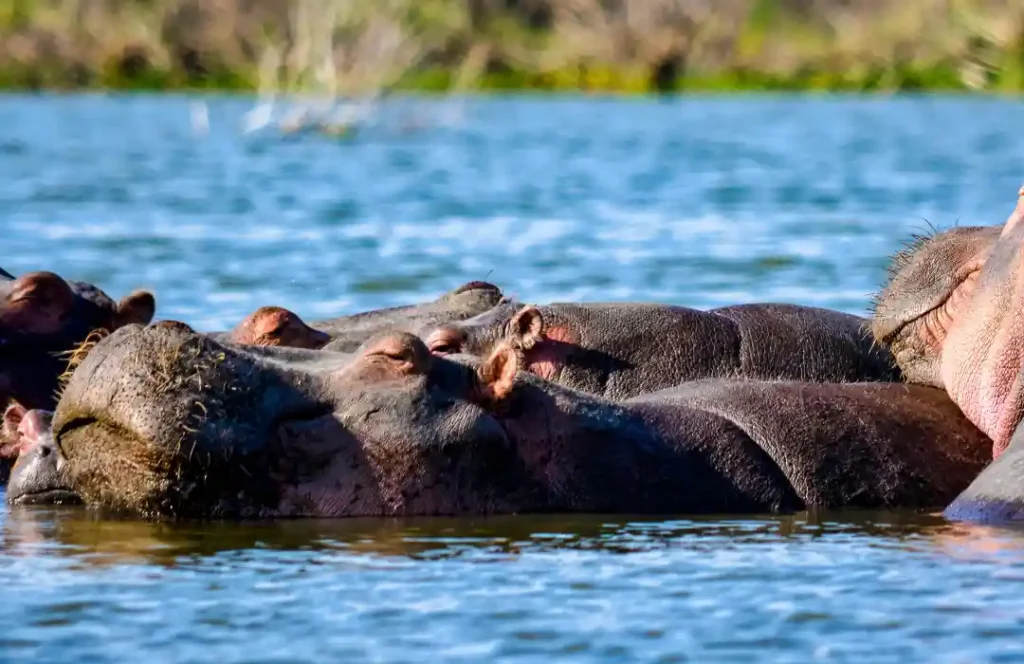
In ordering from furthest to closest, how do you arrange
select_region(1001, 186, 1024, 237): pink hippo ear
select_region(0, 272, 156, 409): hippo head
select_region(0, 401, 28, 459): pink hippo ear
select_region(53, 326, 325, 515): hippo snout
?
select_region(0, 272, 156, 409): hippo head, select_region(0, 401, 28, 459): pink hippo ear, select_region(1001, 186, 1024, 237): pink hippo ear, select_region(53, 326, 325, 515): hippo snout

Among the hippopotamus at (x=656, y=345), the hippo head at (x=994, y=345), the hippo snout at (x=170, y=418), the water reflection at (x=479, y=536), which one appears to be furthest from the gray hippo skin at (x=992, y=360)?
the hippo snout at (x=170, y=418)

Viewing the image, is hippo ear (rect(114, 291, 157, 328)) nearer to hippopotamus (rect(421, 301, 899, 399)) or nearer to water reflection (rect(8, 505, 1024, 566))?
hippopotamus (rect(421, 301, 899, 399))

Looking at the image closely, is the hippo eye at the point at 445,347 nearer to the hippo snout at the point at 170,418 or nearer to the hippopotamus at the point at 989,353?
the hippo snout at the point at 170,418

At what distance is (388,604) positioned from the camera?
6062mm

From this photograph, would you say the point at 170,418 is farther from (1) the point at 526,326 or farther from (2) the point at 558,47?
(2) the point at 558,47

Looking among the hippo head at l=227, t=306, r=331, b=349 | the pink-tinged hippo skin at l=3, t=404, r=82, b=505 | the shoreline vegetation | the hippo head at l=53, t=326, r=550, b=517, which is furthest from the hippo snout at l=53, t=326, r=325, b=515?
the shoreline vegetation

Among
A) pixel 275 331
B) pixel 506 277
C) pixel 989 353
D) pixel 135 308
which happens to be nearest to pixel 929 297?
pixel 989 353

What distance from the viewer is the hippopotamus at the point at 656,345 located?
826cm

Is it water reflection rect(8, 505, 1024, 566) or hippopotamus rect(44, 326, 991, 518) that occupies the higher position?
hippopotamus rect(44, 326, 991, 518)

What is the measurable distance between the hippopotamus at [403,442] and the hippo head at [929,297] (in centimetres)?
50

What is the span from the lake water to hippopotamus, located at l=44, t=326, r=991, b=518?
0.37ft

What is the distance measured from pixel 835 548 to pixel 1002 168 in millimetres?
20262

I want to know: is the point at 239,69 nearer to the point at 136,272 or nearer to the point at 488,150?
the point at 488,150

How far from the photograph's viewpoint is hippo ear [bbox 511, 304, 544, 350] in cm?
814
